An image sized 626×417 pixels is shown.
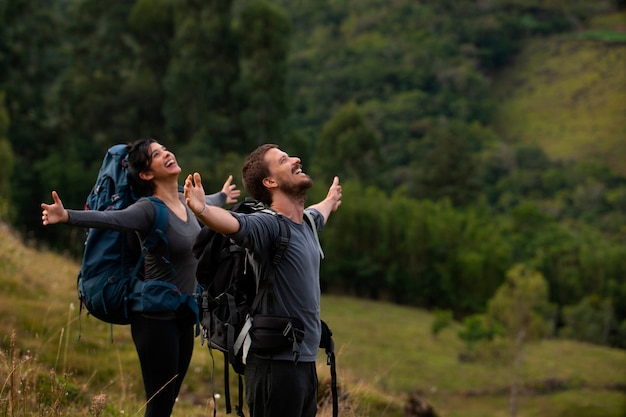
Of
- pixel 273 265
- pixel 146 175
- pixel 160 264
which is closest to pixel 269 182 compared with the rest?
pixel 273 265

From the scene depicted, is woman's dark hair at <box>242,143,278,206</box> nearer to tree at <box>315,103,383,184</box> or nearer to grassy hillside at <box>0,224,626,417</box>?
grassy hillside at <box>0,224,626,417</box>

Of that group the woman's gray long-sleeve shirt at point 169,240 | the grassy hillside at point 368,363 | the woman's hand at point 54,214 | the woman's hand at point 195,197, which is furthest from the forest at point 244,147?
the woman's hand at point 195,197

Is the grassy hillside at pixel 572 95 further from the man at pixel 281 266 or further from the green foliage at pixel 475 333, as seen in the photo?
the man at pixel 281 266

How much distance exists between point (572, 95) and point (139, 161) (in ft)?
421

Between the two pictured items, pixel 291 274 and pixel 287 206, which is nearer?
pixel 291 274

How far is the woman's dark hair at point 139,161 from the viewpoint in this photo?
4.83m

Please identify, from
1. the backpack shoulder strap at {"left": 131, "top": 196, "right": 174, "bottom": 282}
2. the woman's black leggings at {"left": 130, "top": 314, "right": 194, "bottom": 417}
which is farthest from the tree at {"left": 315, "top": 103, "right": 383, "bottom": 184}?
the woman's black leggings at {"left": 130, "top": 314, "right": 194, "bottom": 417}

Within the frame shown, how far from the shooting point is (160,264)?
→ 470cm

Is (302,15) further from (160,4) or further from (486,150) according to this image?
(160,4)

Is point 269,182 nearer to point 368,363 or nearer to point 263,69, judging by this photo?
point 368,363

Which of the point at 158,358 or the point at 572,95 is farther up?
the point at 572,95

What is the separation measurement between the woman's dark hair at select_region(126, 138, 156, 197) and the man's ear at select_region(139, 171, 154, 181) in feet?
0.05

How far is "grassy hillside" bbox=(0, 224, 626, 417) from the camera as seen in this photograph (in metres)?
7.06

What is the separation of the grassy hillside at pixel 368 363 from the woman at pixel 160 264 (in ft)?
2.11
